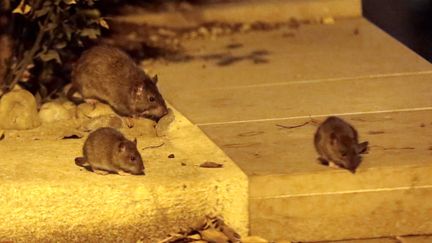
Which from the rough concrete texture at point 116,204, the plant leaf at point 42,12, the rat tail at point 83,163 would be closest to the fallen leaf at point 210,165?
the rough concrete texture at point 116,204

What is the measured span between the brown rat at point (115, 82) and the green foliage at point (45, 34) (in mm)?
169

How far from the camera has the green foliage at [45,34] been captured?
28.7 feet

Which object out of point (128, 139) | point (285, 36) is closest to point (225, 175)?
point (128, 139)

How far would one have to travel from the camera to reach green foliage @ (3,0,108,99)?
8742 millimetres

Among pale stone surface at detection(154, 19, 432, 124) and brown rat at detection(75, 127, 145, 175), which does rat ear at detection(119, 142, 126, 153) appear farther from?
pale stone surface at detection(154, 19, 432, 124)

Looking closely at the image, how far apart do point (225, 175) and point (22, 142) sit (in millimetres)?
1780

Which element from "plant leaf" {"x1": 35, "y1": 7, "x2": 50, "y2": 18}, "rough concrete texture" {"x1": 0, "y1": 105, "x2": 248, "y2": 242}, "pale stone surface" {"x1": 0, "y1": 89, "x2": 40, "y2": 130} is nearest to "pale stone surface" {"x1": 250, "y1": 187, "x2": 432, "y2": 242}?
"rough concrete texture" {"x1": 0, "y1": 105, "x2": 248, "y2": 242}

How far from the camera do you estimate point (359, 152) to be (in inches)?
286

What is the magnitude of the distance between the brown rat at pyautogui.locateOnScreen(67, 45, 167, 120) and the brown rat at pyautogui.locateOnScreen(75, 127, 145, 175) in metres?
0.90

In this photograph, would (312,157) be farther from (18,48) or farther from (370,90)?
(18,48)

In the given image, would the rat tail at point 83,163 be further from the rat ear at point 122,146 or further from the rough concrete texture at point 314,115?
the rough concrete texture at point 314,115

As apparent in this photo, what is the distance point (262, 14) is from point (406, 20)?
1971 mm

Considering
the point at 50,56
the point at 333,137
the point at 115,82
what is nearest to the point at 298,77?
the point at 115,82

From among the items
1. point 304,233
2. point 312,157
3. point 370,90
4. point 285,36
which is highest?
point 285,36
